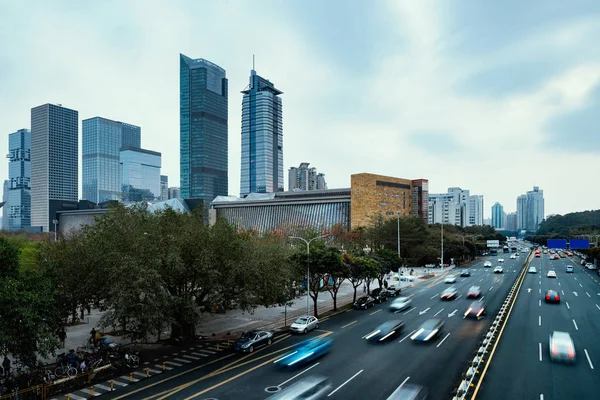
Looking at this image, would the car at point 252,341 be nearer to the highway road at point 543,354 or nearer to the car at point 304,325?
the car at point 304,325

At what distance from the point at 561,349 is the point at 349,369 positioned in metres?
15.8

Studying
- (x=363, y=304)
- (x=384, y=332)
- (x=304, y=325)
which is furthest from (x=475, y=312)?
(x=304, y=325)

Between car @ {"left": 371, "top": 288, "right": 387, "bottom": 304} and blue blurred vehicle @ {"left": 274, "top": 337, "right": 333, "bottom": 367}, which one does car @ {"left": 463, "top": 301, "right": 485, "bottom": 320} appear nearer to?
car @ {"left": 371, "top": 288, "right": 387, "bottom": 304}

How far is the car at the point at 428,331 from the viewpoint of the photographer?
107ft

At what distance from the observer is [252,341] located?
99.8 feet

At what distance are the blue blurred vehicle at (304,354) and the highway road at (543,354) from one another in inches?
429

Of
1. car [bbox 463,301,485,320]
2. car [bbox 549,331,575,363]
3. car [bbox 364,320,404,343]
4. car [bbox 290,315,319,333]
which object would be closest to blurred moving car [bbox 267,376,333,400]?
car [bbox 364,320,404,343]

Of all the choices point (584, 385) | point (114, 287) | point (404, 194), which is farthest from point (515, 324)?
point (404, 194)

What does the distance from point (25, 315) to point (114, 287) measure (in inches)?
233

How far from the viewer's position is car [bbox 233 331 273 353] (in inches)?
1174

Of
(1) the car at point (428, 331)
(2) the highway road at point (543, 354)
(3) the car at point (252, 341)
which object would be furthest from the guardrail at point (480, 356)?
(3) the car at point (252, 341)

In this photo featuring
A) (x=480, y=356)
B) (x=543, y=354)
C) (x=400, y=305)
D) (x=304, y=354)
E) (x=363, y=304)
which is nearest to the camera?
(x=480, y=356)

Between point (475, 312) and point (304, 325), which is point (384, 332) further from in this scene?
point (475, 312)

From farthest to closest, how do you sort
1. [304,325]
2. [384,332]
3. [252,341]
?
1. [304,325]
2. [384,332]
3. [252,341]
